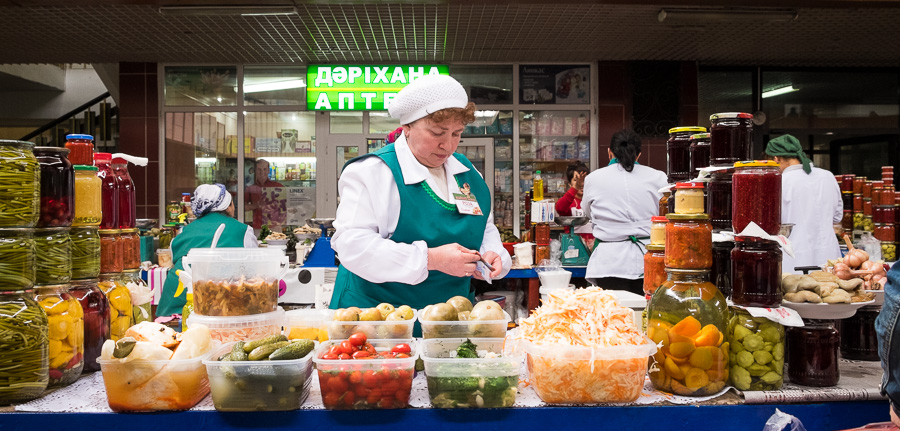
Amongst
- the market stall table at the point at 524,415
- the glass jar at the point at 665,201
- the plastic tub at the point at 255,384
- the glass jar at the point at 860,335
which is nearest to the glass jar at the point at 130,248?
the market stall table at the point at 524,415

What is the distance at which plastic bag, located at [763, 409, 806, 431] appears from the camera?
1420 mm

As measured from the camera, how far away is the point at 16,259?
4.80ft

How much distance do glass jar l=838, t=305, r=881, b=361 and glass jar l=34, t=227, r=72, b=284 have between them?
2251mm

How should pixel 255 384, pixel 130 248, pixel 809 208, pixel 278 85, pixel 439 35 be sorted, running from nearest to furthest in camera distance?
1. pixel 255 384
2. pixel 130 248
3. pixel 809 208
4. pixel 439 35
5. pixel 278 85

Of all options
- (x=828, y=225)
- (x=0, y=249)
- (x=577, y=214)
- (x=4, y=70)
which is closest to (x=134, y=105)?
(x=4, y=70)

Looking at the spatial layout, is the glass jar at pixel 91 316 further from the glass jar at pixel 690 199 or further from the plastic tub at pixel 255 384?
the glass jar at pixel 690 199

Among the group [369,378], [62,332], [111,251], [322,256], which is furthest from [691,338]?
[322,256]

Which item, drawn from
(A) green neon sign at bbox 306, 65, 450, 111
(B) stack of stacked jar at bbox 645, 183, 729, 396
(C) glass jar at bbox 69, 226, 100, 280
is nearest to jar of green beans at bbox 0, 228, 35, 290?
(C) glass jar at bbox 69, 226, 100, 280

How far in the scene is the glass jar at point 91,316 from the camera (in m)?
1.69

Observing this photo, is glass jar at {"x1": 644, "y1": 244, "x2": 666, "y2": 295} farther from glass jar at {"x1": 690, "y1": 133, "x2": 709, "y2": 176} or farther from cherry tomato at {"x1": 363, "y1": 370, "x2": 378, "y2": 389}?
cherry tomato at {"x1": 363, "y1": 370, "x2": 378, "y2": 389}

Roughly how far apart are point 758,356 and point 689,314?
209 mm

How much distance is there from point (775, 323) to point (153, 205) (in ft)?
24.7

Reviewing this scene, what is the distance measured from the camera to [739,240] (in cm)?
158

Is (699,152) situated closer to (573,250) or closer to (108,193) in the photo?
(108,193)
